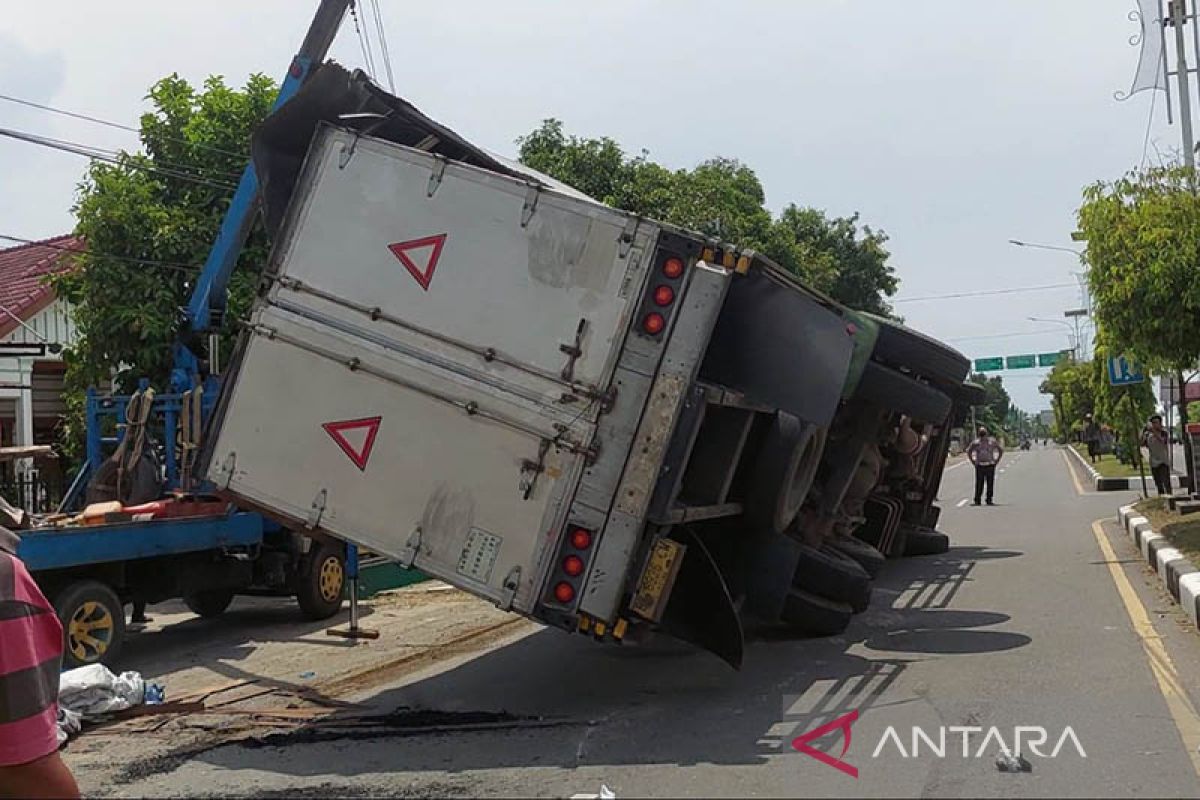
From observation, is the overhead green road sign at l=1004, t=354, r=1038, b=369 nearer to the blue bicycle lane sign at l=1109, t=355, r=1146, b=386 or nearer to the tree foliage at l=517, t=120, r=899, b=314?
the tree foliage at l=517, t=120, r=899, b=314

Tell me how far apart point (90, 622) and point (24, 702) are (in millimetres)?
6014

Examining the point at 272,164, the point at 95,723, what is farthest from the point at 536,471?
the point at 95,723

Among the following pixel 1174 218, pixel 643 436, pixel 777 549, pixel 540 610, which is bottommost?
pixel 540 610

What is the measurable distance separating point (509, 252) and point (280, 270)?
4.68 ft

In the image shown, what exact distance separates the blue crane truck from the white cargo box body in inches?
54.2

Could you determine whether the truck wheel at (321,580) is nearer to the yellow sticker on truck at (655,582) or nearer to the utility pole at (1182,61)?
the yellow sticker on truck at (655,582)

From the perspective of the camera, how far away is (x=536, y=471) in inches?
254

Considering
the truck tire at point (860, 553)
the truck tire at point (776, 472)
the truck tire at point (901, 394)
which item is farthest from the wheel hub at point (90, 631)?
the truck tire at point (901, 394)

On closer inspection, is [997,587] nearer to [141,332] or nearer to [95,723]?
[95,723]

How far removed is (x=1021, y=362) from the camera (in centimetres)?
8062

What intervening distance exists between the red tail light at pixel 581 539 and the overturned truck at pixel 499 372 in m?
0.03

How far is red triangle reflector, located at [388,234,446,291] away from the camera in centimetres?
679

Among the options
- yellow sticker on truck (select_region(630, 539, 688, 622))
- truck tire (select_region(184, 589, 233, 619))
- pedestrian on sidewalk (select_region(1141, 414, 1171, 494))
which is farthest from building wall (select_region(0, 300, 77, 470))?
pedestrian on sidewalk (select_region(1141, 414, 1171, 494))

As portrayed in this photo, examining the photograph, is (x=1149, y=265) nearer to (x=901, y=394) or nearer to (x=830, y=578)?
(x=901, y=394)
